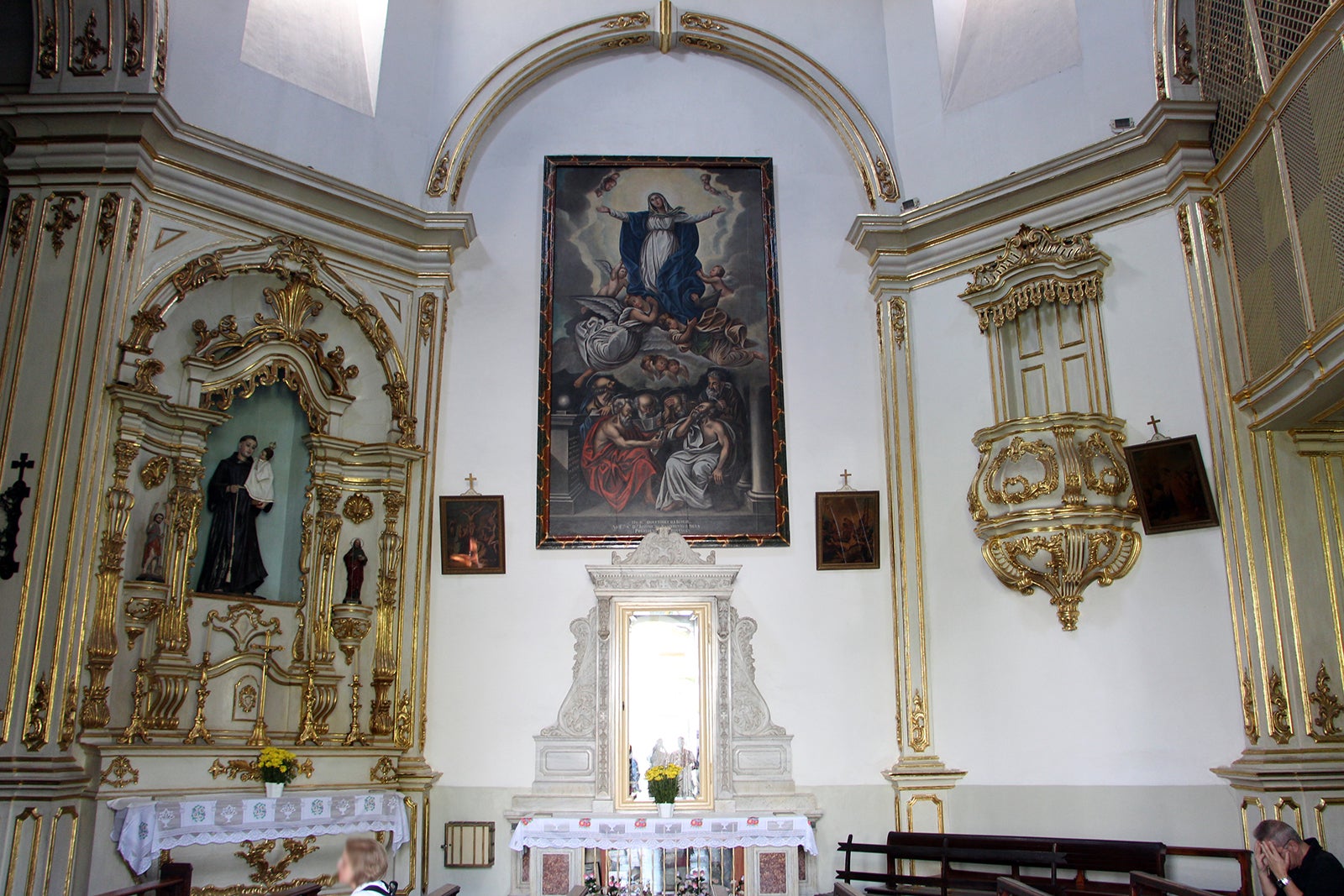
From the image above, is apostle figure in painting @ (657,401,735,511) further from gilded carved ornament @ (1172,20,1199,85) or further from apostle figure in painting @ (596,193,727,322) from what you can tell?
gilded carved ornament @ (1172,20,1199,85)

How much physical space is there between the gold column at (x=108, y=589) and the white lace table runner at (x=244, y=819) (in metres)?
0.81

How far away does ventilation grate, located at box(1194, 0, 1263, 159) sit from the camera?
9.36 metres

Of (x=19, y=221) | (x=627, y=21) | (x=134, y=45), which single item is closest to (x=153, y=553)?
(x=19, y=221)

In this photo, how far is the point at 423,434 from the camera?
441 inches

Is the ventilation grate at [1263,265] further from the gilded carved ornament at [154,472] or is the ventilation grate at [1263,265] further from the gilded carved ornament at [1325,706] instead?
the gilded carved ornament at [154,472]

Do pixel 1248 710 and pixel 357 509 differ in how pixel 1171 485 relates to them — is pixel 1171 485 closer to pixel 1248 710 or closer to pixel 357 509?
pixel 1248 710

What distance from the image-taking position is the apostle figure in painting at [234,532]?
9773mm

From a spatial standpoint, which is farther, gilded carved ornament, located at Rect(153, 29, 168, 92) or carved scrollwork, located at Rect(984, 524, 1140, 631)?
gilded carved ornament, located at Rect(153, 29, 168, 92)

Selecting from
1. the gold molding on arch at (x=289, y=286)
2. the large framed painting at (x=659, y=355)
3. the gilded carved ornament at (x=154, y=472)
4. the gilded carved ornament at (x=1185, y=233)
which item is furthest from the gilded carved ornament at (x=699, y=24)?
the gilded carved ornament at (x=154, y=472)

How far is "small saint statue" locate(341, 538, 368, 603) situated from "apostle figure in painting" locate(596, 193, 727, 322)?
4.19 metres

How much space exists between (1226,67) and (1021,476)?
424cm

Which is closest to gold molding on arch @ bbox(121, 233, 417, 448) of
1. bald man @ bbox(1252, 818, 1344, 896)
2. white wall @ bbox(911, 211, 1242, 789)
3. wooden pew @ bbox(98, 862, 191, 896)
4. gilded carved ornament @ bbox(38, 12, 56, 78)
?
gilded carved ornament @ bbox(38, 12, 56, 78)

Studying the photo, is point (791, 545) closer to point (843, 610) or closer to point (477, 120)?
point (843, 610)

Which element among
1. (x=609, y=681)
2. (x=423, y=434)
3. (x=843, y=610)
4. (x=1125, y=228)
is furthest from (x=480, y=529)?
(x=1125, y=228)
